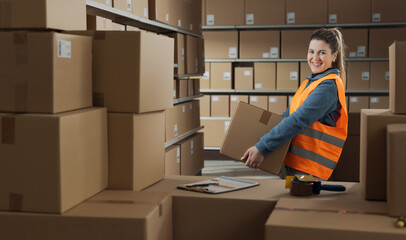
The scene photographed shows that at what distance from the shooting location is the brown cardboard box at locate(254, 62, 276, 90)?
624 centimetres

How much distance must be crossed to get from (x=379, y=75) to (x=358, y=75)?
0.24 m

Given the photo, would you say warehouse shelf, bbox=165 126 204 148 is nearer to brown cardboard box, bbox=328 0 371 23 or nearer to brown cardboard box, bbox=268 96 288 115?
brown cardboard box, bbox=268 96 288 115

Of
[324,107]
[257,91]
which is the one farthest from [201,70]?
[324,107]

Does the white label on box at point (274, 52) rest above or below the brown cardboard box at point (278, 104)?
above

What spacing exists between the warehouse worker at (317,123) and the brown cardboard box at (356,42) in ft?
12.0

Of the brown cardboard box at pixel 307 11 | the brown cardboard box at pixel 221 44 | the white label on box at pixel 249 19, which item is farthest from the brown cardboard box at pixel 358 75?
the brown cardboard box at pixel 221 44

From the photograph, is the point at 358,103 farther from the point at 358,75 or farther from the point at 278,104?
the point at 278,104

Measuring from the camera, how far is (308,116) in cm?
234

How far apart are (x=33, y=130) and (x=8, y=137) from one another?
0.29 feet

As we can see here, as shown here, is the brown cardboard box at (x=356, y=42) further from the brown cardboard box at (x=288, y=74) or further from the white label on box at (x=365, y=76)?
the brown cardboard box at (x=288, y=74)

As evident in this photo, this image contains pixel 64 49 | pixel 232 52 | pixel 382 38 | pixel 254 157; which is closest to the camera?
pixel 64 49

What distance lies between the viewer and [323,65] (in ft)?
8.32

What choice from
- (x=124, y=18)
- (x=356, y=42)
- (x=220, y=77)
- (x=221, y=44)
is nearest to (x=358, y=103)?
(x=356, y=42)

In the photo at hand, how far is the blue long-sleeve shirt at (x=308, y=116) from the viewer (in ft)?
7.46
